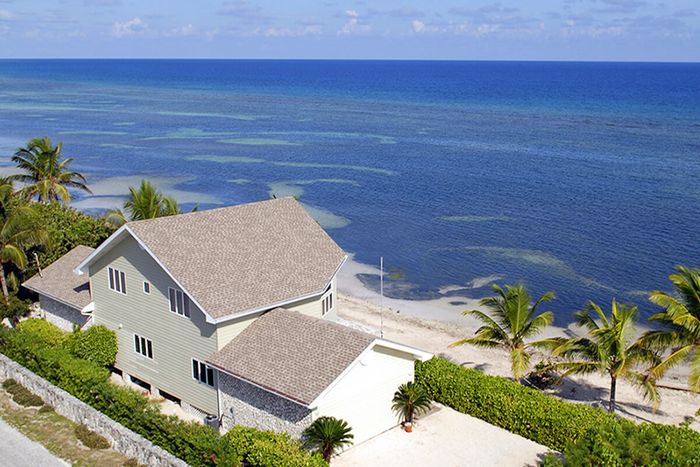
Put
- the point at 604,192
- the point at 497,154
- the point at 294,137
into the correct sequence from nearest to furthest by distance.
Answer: the point at 604,192
the point at 497,154
the point at 294,137

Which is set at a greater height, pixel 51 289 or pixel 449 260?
pixel 51 289

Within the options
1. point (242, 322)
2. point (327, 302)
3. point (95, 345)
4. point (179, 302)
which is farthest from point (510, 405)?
point (95, 345)

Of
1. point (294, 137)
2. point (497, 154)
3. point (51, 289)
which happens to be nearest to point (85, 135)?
point (294, 137)

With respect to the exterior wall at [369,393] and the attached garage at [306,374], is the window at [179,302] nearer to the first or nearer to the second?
the attached garage at [306,374]

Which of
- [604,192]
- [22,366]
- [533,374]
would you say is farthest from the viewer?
[604,192]

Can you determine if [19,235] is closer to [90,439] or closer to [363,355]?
[90,439]

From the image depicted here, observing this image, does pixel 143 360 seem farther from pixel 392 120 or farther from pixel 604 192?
pixel 392 120

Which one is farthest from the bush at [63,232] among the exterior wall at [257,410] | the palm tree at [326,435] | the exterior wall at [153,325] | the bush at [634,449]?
the bush at [634,449]

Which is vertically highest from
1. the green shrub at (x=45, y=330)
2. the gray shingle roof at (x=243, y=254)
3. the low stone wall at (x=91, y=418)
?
the gray shingle roof at (x=243, y=254)
